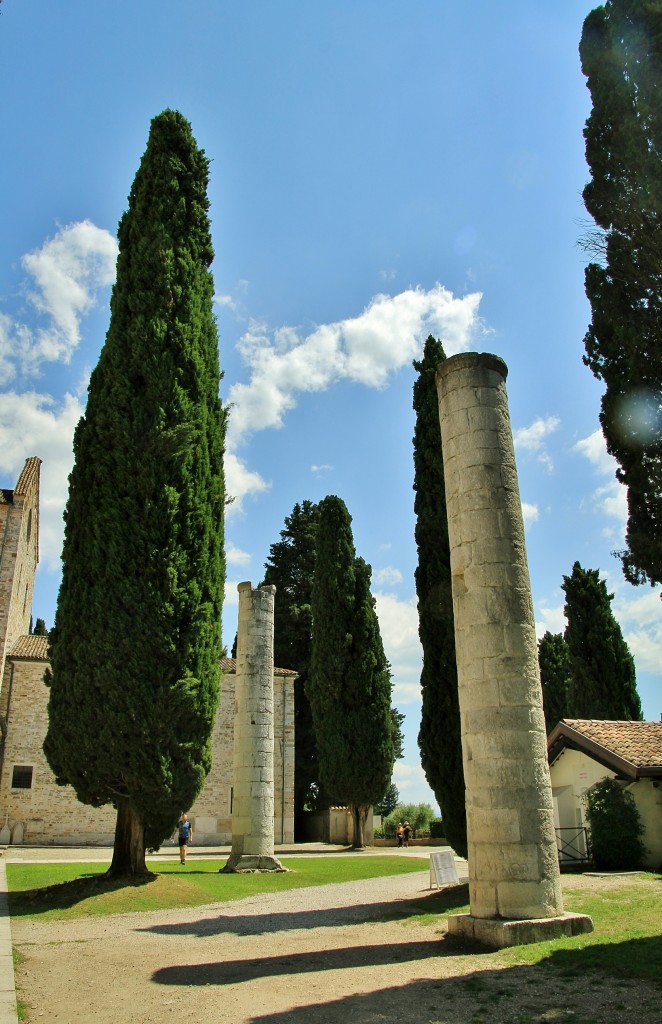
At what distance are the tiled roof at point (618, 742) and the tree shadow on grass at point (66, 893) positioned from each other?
10547mm

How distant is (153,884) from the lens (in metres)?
13.3

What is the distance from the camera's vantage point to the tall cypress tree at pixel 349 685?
29.5m

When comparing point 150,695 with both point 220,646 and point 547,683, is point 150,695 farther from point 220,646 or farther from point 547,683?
point 547,683

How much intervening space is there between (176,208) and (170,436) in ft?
18.0

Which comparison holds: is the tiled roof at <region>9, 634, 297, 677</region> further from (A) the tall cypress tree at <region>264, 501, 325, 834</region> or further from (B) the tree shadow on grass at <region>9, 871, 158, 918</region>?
(B) the tree shadow on grass at <region>9, 871, 158, 918</region>

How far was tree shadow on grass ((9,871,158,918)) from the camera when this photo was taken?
12.1 metres

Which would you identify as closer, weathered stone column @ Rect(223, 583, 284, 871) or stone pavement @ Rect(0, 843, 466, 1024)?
stone pavement @ Rect(0, 843, 466, 1024)

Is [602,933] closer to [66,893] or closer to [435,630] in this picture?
[435,630]

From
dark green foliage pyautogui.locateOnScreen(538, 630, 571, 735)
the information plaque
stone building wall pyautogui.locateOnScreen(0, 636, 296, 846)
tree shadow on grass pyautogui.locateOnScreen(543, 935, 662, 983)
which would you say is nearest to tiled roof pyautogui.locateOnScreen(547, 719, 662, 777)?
the information plaque

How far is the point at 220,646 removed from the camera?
1520 centimetres

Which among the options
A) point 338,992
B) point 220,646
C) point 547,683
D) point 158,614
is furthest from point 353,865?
point 547,683

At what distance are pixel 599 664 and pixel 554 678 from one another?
23.0ft

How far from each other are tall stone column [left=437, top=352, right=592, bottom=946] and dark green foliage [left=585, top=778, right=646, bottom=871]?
28.8 ft

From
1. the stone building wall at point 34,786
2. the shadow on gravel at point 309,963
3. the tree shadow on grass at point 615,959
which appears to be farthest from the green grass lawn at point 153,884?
the stone building wall at point 34,786
